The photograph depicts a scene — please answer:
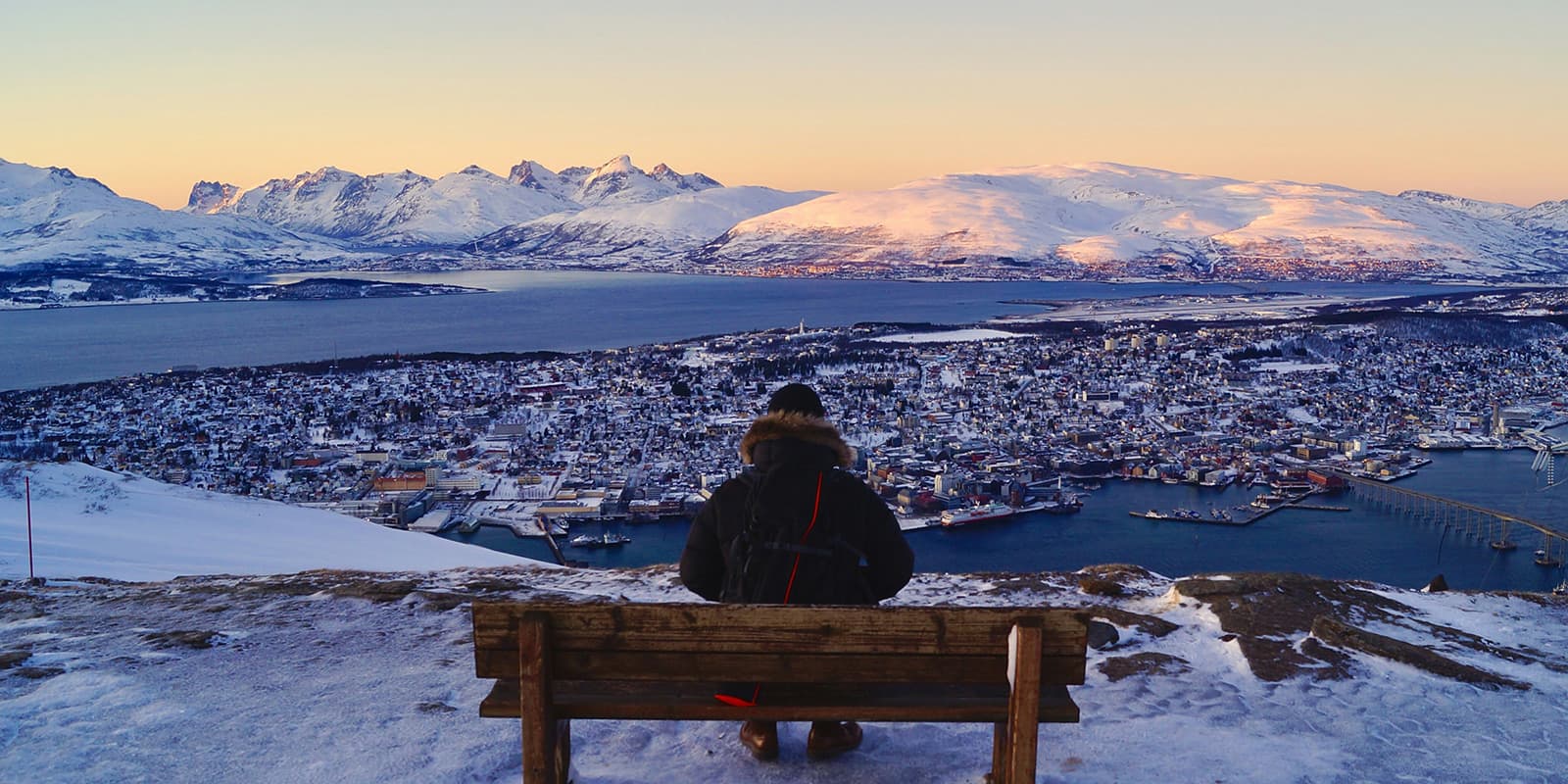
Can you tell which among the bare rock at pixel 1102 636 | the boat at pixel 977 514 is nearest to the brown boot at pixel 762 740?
the bare rock at pixel 1102 636

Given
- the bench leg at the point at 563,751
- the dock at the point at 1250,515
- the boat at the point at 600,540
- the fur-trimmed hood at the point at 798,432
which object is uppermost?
the fur-trimmed hood at the point at 798,432

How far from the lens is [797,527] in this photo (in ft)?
8.78

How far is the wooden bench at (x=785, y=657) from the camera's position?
92.3 inches

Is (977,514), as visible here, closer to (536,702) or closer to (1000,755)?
(1000,755)

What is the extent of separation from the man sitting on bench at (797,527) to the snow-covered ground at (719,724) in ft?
2.06

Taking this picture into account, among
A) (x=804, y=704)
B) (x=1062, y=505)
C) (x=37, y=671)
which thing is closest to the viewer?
(x=804, y=704)

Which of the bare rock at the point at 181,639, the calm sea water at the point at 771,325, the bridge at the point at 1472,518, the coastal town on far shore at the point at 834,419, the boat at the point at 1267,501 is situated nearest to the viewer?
the bare rock at the point at 181,639

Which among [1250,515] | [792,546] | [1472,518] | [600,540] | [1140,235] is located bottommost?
[600,540]

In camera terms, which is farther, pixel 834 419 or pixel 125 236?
pixel 125 236

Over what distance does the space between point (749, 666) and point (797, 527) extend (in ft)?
1.41

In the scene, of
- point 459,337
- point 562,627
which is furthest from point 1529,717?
point 459,337

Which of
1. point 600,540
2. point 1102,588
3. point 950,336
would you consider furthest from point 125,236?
point 1102,588

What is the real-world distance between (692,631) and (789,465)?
1.83 ft

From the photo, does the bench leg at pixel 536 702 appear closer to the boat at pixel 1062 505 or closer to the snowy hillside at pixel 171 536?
the snowy hillside at pixel 171 536
